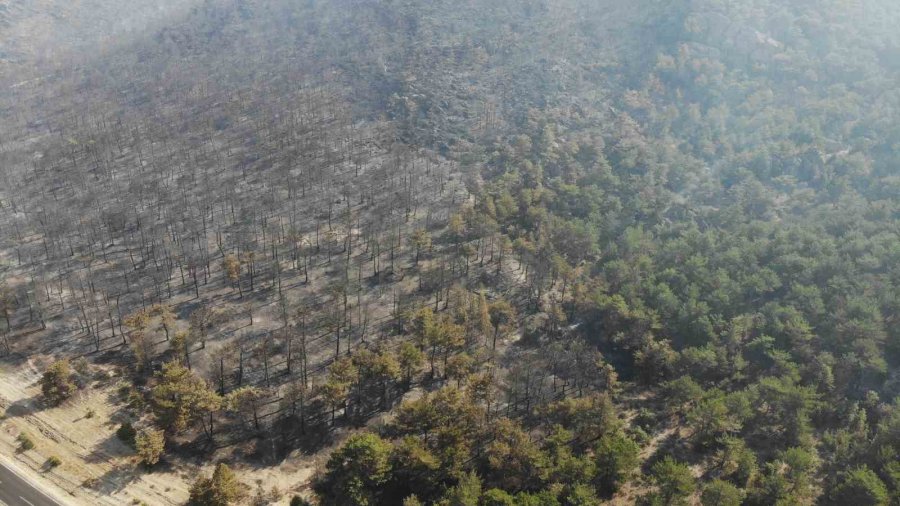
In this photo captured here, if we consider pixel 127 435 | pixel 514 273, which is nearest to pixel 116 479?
pixel 127 435

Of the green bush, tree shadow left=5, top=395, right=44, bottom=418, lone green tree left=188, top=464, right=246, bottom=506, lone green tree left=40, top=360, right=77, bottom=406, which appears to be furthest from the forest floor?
lone green tree left=188, top=464, right=246, bottom=506

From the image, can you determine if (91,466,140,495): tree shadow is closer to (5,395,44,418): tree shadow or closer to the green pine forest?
the green pine forest

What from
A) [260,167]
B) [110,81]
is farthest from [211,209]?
[110,81]

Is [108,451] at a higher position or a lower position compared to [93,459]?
lower

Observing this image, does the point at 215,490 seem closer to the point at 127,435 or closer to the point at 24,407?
the point at 127,435

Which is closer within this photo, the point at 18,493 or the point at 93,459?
the point at 18,493

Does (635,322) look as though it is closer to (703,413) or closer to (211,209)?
(703,413)

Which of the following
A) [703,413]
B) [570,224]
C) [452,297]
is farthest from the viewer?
[570,224]

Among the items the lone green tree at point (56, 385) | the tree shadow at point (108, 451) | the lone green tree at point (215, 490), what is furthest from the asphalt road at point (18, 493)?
the lone green tree at point (215, 490)

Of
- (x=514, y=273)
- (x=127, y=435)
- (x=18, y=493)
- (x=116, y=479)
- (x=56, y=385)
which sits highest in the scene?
(x=56, y=385)
